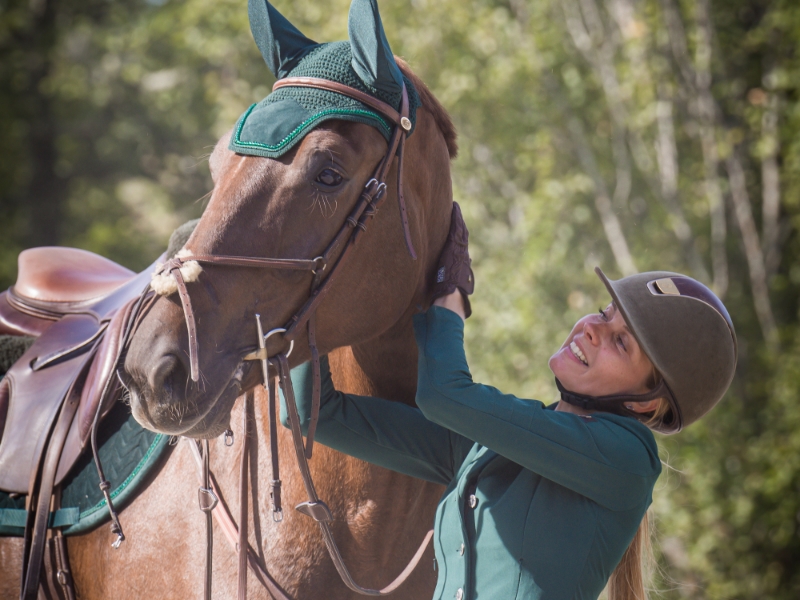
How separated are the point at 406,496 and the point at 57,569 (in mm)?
1070

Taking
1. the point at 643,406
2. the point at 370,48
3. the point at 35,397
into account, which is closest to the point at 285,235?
the point at 370,48

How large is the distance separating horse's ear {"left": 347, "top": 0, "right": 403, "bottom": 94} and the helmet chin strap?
0.83 metres

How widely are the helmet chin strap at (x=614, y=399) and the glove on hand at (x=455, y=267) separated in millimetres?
334

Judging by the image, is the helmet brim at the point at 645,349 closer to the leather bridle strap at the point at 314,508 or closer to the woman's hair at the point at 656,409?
the woman's hair at the point at 656,409

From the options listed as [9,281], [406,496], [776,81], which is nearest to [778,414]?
[776,81]

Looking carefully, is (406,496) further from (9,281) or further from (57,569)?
(9,281)

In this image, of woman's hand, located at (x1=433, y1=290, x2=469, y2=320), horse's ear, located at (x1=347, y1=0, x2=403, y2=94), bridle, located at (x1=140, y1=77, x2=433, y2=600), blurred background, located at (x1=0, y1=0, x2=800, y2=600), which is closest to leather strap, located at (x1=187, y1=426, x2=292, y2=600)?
bridle, located at (x1=140, y1=77, x2=433, y2=600)

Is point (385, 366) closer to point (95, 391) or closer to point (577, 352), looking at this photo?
point (577, 352)

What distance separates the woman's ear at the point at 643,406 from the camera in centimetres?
190

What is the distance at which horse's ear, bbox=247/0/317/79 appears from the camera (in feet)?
6.45

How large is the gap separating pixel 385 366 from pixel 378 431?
0.20 meters

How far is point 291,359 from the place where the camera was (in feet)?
6.04

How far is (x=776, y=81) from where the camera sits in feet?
23.4

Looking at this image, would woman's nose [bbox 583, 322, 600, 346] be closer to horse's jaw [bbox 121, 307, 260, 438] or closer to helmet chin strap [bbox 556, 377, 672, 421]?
helmet chin strap [bbox 556, 377, 672, 421]
